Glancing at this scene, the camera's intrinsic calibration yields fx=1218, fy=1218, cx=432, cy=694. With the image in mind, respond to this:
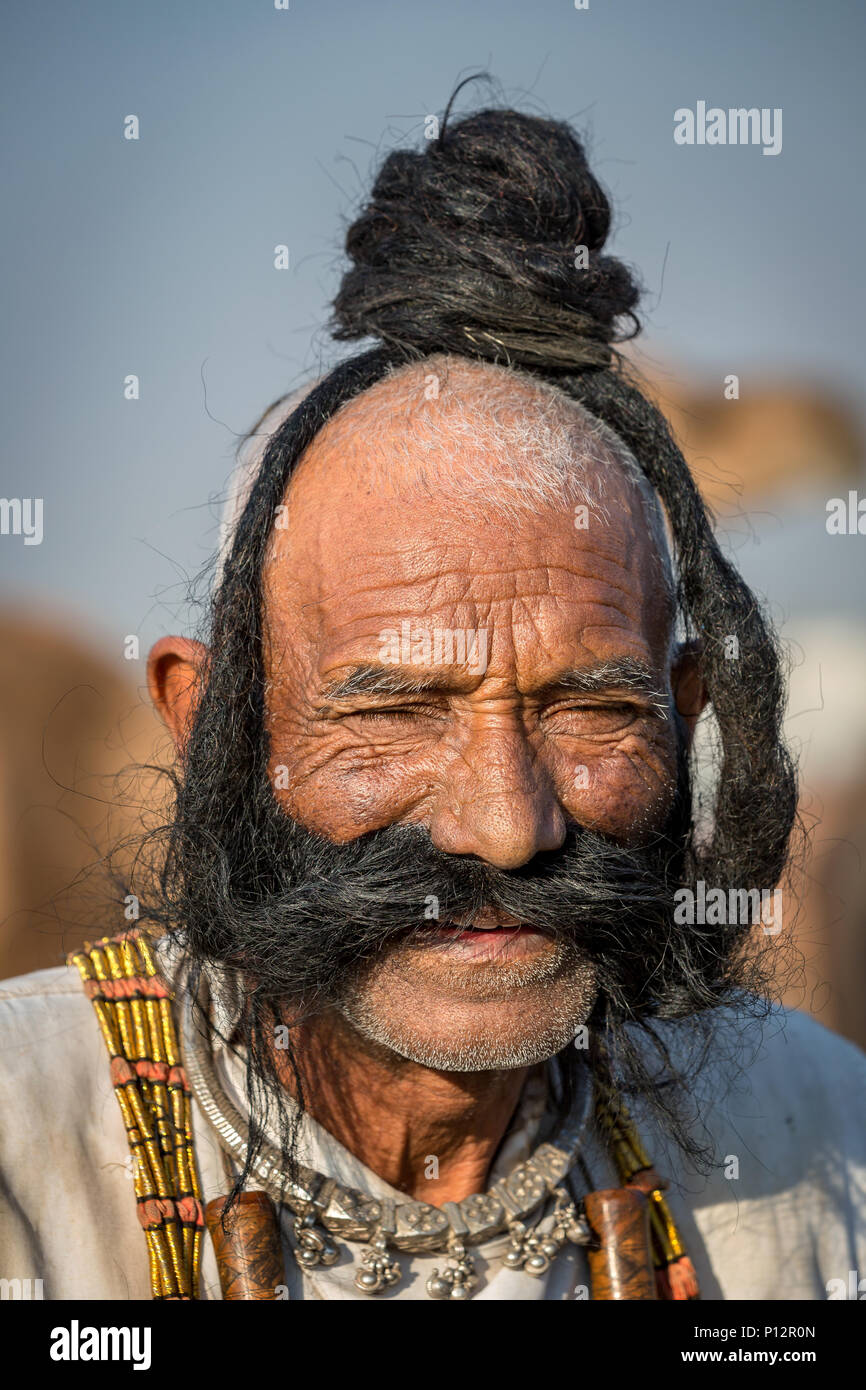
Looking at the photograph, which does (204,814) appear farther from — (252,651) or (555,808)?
(555,808)

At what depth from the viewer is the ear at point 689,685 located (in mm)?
2766

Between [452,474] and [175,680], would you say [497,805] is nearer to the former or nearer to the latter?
[452,474]

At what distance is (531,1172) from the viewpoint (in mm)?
2547

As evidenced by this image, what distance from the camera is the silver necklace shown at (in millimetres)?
2326

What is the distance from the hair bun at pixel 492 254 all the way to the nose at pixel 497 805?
95 centimetres

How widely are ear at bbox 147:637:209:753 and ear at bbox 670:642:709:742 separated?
41.8 inches

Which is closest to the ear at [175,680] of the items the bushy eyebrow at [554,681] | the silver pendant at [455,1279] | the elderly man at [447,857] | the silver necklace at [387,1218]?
the elderly man at [447,857]

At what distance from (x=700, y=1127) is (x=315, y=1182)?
1.04m

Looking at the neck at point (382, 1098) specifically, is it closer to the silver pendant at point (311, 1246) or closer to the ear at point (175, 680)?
the silver pendant at point (311, 1246)

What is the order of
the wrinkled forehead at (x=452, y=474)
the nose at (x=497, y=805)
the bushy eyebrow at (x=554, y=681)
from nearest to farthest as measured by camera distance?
1. the nose at (x=497, y=805)
2. the bushy eyebrow at (x=554, y=681)
3. the wrinkled forehead at (x=452, y=474)

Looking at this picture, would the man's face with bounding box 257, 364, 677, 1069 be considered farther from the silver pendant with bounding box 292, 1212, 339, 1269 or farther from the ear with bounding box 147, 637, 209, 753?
the silver pendant with bounding box 292, 1212, 339, 1269

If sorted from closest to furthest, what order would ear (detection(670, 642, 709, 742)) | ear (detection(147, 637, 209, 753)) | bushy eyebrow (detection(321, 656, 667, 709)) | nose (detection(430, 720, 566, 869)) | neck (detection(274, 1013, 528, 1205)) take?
nose (detection(430, 720, 566, 869))
bushy eyebrow (detection(321, 656, 667, 709))
neck (detection(274, 1013, 528, 1205))
ear (detection(147, 637, 209, 753))
ear (detection(670, 642, 709, 742))

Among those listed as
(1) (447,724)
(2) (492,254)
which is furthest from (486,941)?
(2) (492,254)

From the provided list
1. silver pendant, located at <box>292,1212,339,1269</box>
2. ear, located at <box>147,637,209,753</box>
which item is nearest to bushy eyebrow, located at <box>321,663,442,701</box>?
ear, located at <box>147,637,209,753</box>
